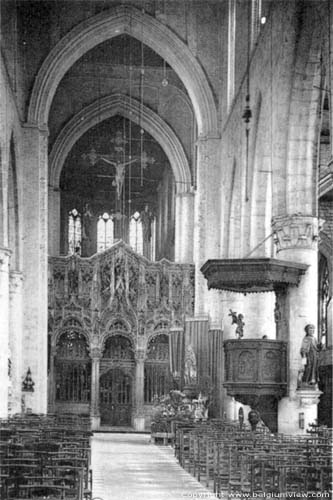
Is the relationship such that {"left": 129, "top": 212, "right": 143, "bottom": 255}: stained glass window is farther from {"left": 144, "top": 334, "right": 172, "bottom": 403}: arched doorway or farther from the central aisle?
the central aisle

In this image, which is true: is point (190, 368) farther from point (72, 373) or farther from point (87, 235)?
point (87, 235)

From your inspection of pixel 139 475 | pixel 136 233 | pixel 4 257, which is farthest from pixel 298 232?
pixel 136 233

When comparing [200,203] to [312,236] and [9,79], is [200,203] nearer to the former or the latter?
[9,79]

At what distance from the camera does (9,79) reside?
27.2 meters

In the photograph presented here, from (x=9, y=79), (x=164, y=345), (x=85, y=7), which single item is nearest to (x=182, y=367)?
(x=164, y=345)

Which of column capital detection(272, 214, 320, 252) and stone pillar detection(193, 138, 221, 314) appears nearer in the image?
column capital detection(272, 214, 320, 252)

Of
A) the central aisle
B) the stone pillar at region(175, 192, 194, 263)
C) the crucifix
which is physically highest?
the crucifix

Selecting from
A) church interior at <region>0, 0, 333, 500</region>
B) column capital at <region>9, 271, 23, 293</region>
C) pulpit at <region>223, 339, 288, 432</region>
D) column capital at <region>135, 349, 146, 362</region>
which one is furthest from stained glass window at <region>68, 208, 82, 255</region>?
pulpit at <region>223, 339, 288, 432</region>

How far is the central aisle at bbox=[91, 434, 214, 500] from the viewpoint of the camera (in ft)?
43.2

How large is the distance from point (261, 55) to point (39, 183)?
9954 mm


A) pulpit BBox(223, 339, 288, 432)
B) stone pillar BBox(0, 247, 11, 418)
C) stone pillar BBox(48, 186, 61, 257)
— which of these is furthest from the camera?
stone pillar BBox(48, 186, 61, 257)

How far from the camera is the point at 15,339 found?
96.0ft

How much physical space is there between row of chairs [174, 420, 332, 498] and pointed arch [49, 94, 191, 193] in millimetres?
21517

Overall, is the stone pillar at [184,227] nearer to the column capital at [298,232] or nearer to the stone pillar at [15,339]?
the stone pillar at [15,339]
